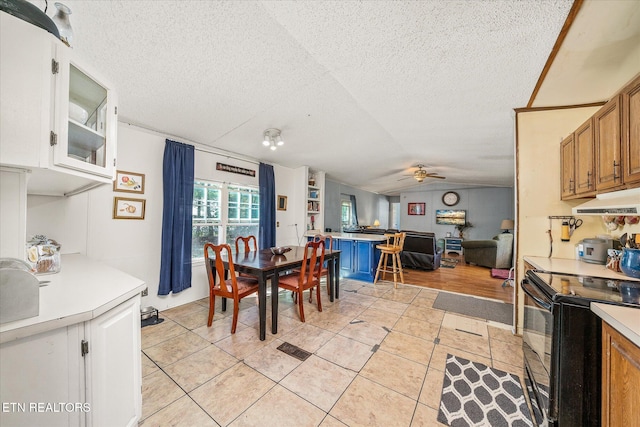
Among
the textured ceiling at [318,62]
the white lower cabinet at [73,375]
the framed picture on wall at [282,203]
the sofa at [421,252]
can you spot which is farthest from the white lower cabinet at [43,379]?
the sofa at [421,252]

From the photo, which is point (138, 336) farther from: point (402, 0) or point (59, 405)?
point (402, 0)

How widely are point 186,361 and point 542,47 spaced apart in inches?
140

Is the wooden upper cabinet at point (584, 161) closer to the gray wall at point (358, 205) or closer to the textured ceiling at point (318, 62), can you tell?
the textured ceiling at point (318, 62)

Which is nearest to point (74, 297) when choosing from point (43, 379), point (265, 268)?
point (43, 379)

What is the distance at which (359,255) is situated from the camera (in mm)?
4547

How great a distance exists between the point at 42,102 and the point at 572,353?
2.72 metres

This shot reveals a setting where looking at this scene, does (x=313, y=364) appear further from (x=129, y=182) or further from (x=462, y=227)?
(x=462, y=227)

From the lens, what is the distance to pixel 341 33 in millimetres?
1494

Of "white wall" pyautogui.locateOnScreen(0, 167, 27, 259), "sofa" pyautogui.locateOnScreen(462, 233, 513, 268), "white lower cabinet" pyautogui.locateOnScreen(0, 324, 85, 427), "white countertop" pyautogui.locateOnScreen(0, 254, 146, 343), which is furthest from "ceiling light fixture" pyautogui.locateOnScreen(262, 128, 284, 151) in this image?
"sofa" pyautogui.locateOnScreen(462, 233, 513, 268)

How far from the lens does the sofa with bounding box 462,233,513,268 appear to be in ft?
16.8

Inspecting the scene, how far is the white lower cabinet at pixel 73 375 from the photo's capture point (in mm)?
795

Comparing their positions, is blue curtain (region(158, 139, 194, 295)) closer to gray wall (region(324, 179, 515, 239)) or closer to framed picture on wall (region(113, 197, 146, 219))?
framed picture on wall (region(113, 197, 146, 219))

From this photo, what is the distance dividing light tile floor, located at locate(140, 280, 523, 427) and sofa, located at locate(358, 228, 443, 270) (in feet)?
7.60

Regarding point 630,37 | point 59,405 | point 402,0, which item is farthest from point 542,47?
point 59,405
